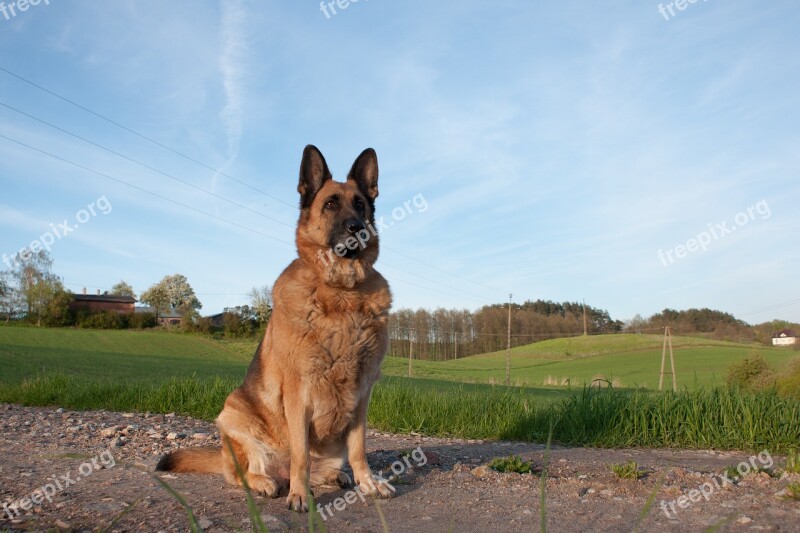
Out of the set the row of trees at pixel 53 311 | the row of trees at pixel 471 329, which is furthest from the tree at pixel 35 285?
the row of trees at pixel 471 329

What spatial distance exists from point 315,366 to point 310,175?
72.0 inches

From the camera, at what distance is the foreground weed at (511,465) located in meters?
5.73

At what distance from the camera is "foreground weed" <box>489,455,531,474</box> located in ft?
18.8

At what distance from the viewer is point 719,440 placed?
7.60 metres

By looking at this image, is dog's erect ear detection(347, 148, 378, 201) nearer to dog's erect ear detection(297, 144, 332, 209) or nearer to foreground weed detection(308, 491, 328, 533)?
dog's erect ear detection(297, 144, 332, 209)

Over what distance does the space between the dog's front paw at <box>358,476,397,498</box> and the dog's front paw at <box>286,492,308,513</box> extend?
1.83ft

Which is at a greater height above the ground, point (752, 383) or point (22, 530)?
point (752, 383)

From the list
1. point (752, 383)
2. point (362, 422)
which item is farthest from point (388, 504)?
point (752, 383)

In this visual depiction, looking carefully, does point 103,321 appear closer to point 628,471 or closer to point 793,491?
point 628,471

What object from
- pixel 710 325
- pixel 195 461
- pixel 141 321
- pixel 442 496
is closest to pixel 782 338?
pixel 710 325

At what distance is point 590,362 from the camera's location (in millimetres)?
68562

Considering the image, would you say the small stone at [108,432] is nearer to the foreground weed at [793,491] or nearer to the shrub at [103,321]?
the foreground weed at [793,491]

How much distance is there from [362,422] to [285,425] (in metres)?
0.65

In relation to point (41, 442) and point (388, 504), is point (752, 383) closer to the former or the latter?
point (388, 504)
